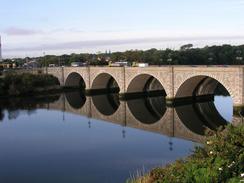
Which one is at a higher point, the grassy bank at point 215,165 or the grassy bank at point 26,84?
the grassy bank at point 215,165

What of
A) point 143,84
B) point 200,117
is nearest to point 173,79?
point 200,117

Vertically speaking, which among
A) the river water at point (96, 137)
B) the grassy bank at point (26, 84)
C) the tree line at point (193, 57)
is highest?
the tree line at point (193, 57)

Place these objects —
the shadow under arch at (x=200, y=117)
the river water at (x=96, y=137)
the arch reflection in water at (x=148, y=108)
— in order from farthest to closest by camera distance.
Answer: the arch reflection in water at (x=148, y=108)
the shadow under arch at (x=200, y=117)
the river water at (x=96, y=137)

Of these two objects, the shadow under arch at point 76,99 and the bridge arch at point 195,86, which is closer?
the bridge arch at point 195,86

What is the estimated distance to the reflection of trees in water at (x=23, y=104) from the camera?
166 ft

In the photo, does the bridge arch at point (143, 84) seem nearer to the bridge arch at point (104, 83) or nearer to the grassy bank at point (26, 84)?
the bridge arch at point (104, 83)

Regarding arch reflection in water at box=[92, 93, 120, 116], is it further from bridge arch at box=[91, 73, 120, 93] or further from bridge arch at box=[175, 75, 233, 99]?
bridge arch at box=[175, 75, 233, 99]

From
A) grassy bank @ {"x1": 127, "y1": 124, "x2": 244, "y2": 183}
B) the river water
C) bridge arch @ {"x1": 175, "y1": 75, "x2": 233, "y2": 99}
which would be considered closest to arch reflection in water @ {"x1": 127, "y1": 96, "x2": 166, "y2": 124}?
the river water

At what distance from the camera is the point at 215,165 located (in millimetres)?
10531

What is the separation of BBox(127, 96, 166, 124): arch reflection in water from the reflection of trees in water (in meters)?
13.0

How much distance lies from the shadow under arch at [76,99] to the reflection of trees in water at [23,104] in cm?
215

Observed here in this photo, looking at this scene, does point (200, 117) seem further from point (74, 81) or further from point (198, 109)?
point (74, 81)

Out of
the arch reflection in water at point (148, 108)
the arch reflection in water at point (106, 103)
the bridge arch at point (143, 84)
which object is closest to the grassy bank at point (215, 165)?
the arch reflection in water at point (148, 108)

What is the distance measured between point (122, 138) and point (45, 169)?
10.2m
